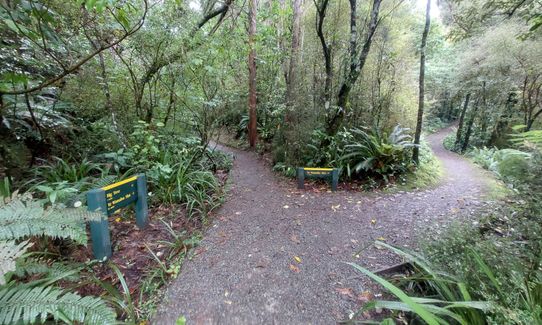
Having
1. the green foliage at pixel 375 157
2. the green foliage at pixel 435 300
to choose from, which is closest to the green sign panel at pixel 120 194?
the green foliage at pixel 435 300

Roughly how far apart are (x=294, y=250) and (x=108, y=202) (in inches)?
82.8

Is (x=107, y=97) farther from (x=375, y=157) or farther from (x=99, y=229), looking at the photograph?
(x=375, y=157)

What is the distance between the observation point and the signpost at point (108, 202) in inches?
85.8

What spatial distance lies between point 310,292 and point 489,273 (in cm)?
131

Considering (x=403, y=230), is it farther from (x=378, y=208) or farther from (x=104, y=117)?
(x=104, y=117)

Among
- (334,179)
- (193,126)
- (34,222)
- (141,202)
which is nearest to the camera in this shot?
(34,222)

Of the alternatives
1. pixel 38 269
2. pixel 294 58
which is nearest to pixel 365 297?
pixel 38 269

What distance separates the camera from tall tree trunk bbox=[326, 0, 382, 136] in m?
4.69

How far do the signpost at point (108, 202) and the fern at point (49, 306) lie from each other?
0.63 meters

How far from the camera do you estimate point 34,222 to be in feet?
4.94

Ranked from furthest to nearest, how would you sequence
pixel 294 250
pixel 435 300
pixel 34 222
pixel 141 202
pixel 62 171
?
pixel 62 171
pixel 141 202
pixel 294 250
pixel 34 222
pixel 435 300

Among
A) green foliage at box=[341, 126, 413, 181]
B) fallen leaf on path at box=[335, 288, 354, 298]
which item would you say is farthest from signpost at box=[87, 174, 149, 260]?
green foliage at box=[341, 126, 413, 181]

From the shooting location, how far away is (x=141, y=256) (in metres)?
2.48

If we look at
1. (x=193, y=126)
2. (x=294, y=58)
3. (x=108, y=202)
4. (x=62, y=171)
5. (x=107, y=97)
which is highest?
(x=294, y=58)
